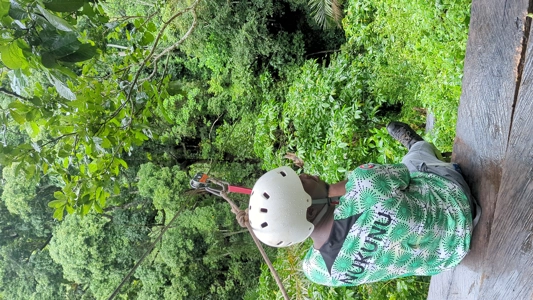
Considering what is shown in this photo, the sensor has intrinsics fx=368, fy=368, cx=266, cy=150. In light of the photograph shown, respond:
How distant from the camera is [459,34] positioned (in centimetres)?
246

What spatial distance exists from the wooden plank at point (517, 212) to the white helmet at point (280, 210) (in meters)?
0.82

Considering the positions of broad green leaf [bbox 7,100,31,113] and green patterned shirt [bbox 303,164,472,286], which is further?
broad green leaf [bbox 7,100,31,113]

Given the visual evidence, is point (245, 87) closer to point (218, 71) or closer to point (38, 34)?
point (218, 71)

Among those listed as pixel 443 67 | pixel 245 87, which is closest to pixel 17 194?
pixel 245 87

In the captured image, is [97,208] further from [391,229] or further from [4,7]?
[391,229]

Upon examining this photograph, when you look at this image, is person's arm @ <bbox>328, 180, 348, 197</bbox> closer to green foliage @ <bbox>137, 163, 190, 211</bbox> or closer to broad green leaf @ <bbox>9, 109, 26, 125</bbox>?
broad green leaf @ <bbox>9, 109, 26, 125</bbox>

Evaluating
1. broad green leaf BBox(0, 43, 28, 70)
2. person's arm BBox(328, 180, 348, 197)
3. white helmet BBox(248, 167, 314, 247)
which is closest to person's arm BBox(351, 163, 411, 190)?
person's arm BBox(328, 180, 348, 197)

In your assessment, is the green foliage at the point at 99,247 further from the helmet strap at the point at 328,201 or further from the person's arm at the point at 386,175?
the person's arm at the point at 386,175

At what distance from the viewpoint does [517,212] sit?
1.53 meters

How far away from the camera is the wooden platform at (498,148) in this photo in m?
1.50

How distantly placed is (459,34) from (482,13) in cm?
77

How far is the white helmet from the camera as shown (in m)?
1.62

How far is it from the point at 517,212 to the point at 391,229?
519 mm

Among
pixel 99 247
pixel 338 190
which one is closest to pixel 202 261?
pixel 99 247
